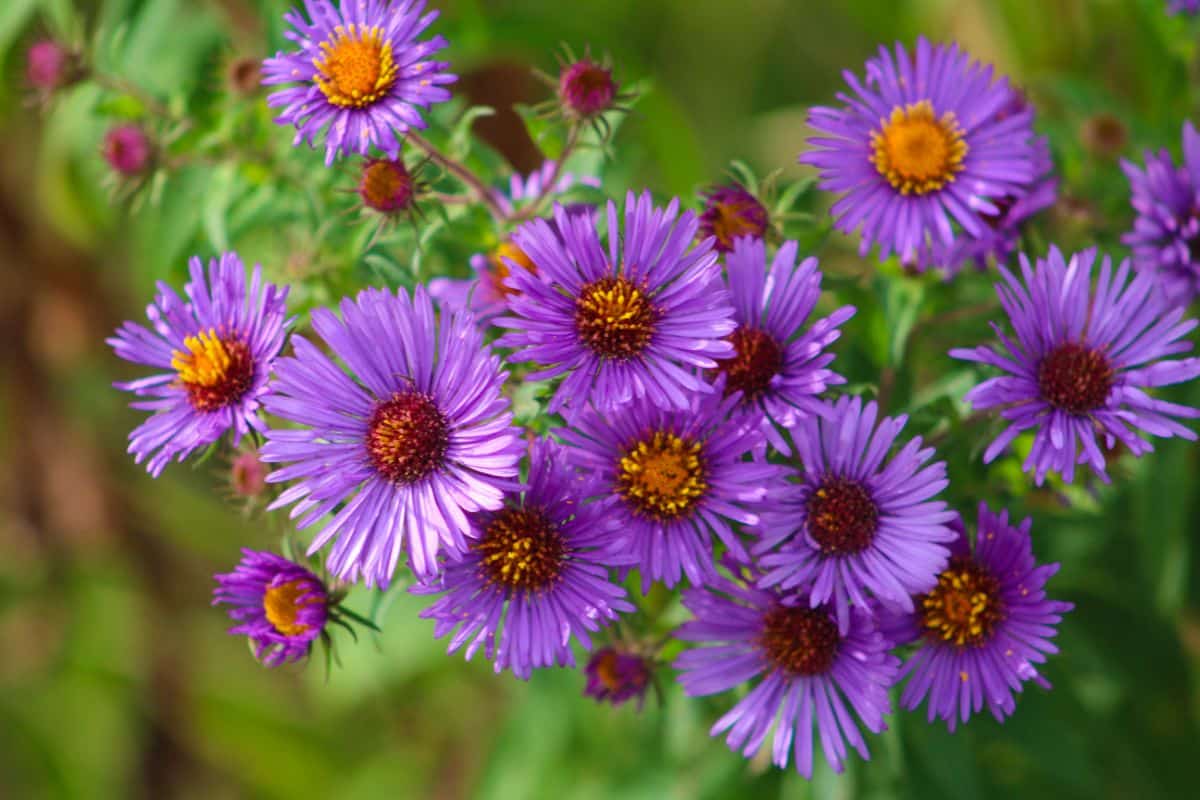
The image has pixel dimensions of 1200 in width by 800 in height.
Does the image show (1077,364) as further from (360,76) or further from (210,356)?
(210,356)

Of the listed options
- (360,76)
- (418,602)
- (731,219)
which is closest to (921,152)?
(731,219)

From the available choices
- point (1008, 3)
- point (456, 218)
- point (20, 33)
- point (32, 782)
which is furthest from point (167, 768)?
point (1008, 3)

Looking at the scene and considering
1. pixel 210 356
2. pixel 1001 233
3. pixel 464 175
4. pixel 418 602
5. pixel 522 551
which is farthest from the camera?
pixel 418 602

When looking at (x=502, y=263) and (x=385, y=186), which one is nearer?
(x=385, y=186)

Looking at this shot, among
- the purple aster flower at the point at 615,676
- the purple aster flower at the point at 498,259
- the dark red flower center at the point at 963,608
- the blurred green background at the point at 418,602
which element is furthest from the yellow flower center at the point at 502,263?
the dark red flower center at the point at 963,608

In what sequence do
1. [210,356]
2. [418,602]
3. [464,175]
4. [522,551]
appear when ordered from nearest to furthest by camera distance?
[522,551] → [210,356] → [464,175] → [418,602]

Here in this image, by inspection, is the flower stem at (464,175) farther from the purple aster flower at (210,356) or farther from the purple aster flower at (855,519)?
the purple aster flower at (855,519)
